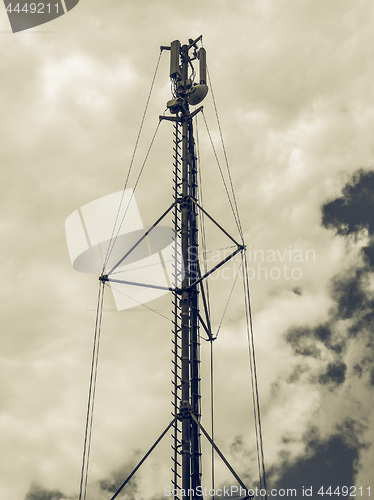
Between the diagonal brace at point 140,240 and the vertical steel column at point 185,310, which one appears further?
the diagonal brace at point 140,240

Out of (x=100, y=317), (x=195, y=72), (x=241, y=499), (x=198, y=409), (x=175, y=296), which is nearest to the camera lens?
(x=241, y=499)

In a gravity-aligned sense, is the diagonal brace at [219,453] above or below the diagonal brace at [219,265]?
below

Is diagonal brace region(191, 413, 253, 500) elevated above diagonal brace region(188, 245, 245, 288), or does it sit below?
below

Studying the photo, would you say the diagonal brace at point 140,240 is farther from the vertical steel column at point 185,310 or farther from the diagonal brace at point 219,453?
the diagonal brace at point 219,453

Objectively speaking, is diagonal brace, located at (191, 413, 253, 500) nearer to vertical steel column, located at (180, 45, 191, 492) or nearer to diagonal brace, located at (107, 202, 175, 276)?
vertical steel column, located at (180, 45, 191, 492)

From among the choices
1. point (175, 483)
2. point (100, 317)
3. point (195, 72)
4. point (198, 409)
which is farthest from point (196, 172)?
point (175, 483)

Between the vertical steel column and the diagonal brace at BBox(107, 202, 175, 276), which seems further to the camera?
the diagonal brace at BBox(107, 202, 175, 276)

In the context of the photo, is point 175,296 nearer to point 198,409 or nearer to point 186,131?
point 198,409

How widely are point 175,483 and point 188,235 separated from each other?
1021cm

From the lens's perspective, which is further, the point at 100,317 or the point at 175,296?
the point at 100,317

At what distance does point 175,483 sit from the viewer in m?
28.5

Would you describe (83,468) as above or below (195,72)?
below

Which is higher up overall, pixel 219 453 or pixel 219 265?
pixel 219 265

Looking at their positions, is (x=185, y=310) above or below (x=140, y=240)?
below
